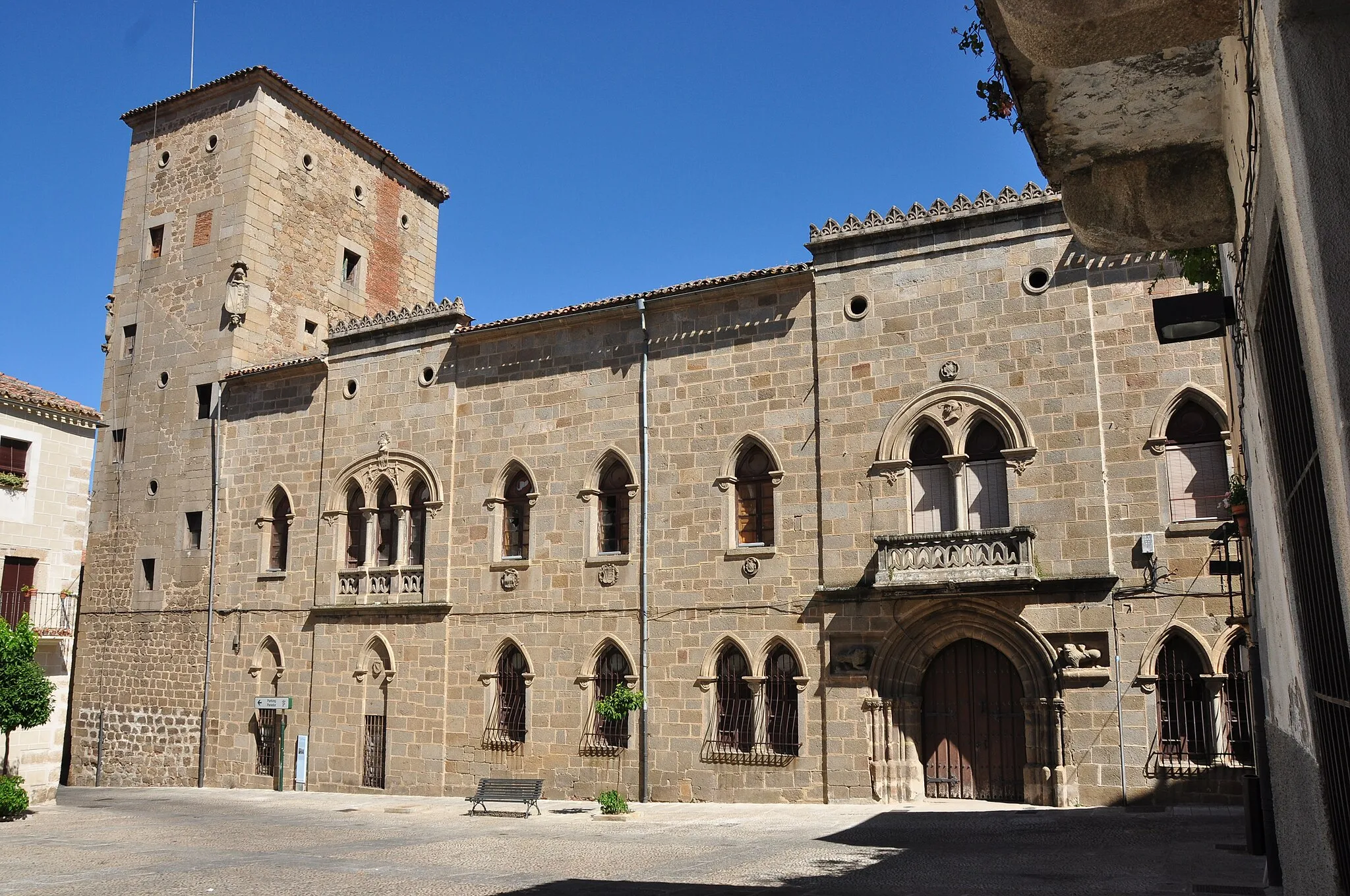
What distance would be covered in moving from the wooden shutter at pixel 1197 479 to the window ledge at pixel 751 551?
6000 millimetres

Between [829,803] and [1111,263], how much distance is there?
912 centimetres

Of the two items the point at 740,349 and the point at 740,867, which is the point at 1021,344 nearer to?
the point at 740,349

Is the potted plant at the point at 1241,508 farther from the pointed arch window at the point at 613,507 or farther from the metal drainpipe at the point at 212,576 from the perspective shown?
the metal drainpipe at the point at 212,576

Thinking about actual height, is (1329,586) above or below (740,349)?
below

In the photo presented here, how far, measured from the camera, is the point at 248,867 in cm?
1212

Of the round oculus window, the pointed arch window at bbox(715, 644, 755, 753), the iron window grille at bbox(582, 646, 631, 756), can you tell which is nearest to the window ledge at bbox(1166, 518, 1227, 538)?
the round oculus window

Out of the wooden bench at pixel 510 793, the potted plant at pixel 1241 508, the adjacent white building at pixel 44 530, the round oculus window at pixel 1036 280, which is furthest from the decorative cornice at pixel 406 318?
the potted plant at pixel 1241 508

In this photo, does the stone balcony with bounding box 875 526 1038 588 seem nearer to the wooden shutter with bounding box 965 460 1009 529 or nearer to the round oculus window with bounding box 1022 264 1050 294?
the wooden shutter with bounding box 965 460 1009 529

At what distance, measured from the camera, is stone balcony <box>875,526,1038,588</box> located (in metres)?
15.9

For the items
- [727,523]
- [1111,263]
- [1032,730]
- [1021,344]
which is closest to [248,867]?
[727,523]

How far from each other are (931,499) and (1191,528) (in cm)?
369

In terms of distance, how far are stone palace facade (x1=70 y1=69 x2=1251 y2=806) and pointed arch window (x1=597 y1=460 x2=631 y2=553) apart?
6cm

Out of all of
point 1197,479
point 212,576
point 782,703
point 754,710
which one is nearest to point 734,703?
point 754,710

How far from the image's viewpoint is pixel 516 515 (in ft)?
68.6
